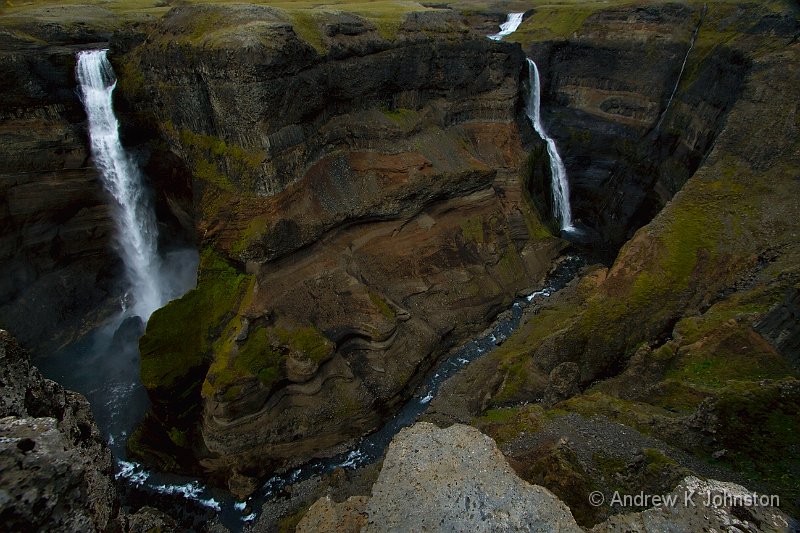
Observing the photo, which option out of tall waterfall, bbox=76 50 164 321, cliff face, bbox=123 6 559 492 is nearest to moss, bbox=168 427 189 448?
cliff face, bbox=123 6 559 492

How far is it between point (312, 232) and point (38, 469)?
20378mm

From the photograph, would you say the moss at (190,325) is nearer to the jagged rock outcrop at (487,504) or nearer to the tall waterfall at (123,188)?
the tall waterfall at (123,188)

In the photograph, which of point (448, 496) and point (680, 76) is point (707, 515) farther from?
point (680, 76)

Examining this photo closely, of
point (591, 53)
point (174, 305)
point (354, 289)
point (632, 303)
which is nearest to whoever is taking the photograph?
point (632, 303)

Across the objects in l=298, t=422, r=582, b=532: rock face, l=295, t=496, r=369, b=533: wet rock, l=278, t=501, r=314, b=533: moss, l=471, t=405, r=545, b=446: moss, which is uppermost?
l=298, t=422, r=582, b=532: rock face

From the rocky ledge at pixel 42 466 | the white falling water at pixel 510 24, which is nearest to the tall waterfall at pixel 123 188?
the rocky ledge at pixel 42 466

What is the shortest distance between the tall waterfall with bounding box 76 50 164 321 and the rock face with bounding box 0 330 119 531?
77.3 ft

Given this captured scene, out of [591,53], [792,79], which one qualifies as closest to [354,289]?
[792,79]

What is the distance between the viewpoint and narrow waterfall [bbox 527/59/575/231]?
133 ft

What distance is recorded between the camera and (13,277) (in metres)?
29.1

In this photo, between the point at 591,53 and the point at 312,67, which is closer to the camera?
the point at 312,67

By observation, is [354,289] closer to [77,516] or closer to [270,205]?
[270,205]

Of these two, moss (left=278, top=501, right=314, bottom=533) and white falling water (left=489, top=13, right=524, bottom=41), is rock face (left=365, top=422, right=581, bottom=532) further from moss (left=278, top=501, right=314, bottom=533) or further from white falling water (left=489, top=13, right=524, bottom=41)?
white falling water (left=489, top=13, right=524, bottom=41)

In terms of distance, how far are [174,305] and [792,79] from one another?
1448 inches
